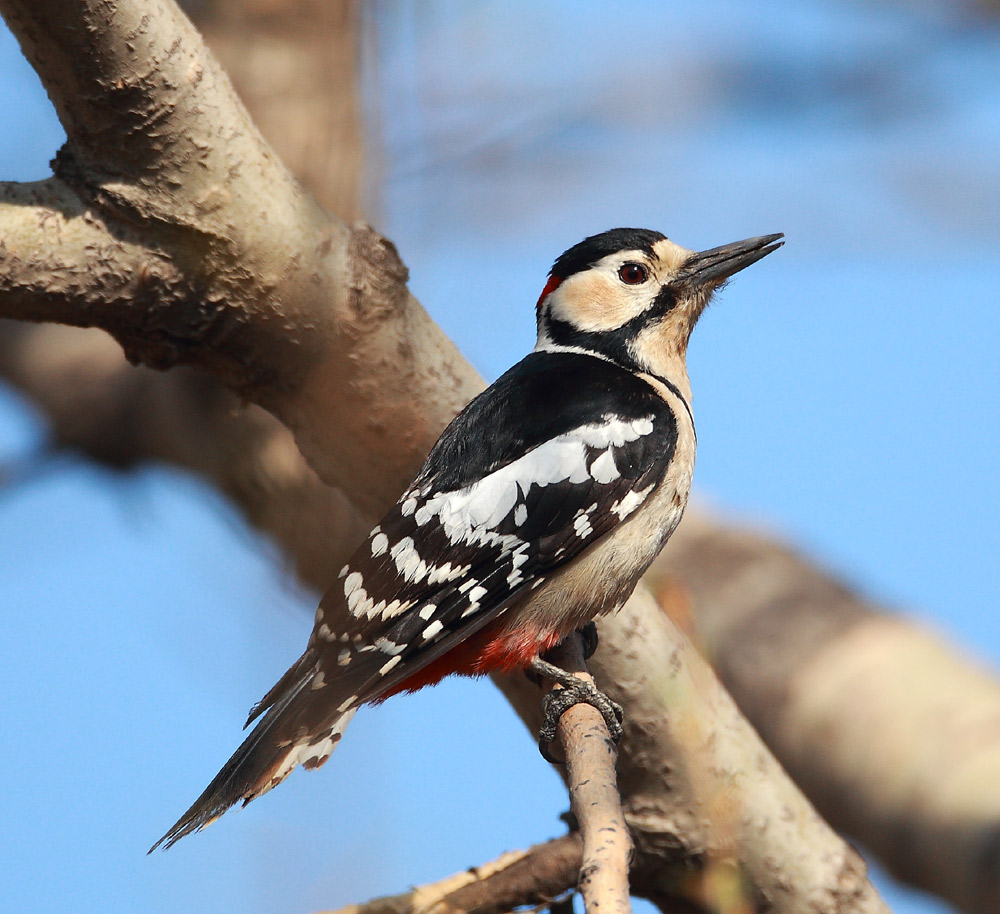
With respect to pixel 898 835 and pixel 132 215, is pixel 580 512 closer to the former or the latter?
pixel 132 215

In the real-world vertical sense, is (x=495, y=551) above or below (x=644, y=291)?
below

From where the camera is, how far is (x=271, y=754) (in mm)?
2576

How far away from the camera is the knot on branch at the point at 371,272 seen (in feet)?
9.24

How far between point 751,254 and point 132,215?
1.80 metres

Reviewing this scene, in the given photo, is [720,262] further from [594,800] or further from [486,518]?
[594,800]

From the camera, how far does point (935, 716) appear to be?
4.38 meters

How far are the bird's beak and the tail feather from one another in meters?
1.69

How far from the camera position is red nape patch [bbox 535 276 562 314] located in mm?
3888

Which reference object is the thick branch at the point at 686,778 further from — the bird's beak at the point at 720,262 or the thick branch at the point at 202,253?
the bird's beak at the point at 720,262

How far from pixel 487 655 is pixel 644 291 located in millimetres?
1302

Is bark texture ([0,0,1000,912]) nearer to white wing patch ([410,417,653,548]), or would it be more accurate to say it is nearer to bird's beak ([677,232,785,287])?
A: white wing patch ([410,417,653,548])

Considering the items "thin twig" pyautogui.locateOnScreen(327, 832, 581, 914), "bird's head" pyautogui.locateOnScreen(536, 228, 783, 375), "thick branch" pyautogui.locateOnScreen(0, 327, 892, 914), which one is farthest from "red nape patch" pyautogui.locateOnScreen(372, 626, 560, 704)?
"bird's head" pyautogui.locateOnScreen(536, 228, 783, 375)

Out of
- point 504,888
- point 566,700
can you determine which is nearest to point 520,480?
point 566,700

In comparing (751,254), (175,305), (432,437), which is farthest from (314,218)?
(751,254)
